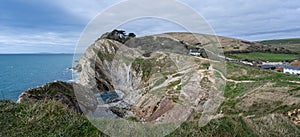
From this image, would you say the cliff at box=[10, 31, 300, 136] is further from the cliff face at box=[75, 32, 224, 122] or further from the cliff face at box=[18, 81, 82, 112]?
the cliff face at box=[75, 32, 224, 122]

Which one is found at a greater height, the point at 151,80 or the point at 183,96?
the point at 183,96

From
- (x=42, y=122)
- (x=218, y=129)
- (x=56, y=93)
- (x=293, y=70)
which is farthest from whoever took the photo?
(x=293, y=70)

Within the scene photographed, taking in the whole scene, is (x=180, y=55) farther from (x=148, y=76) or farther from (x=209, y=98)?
(x=209, y=98)

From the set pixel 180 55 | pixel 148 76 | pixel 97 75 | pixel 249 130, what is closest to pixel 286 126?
pixel 249 130

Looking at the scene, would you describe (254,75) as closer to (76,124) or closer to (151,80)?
(151,80)

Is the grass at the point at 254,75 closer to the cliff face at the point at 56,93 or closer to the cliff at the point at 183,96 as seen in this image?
the cliff at the point at 183,96

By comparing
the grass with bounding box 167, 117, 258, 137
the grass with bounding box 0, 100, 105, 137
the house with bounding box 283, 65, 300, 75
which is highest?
the grass with bounding box 0, 100, 105, 137

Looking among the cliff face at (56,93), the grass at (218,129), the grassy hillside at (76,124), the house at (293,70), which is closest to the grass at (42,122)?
the grassy hillside at (76,124)

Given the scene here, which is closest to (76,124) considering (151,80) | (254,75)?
(254,75)

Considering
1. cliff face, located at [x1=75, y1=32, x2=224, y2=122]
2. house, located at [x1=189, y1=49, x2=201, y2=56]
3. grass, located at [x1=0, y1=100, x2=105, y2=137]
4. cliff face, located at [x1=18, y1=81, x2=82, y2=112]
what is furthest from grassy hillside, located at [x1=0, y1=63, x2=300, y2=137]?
house, located at [x1=189, y1=49, x2=201, y2=56]
